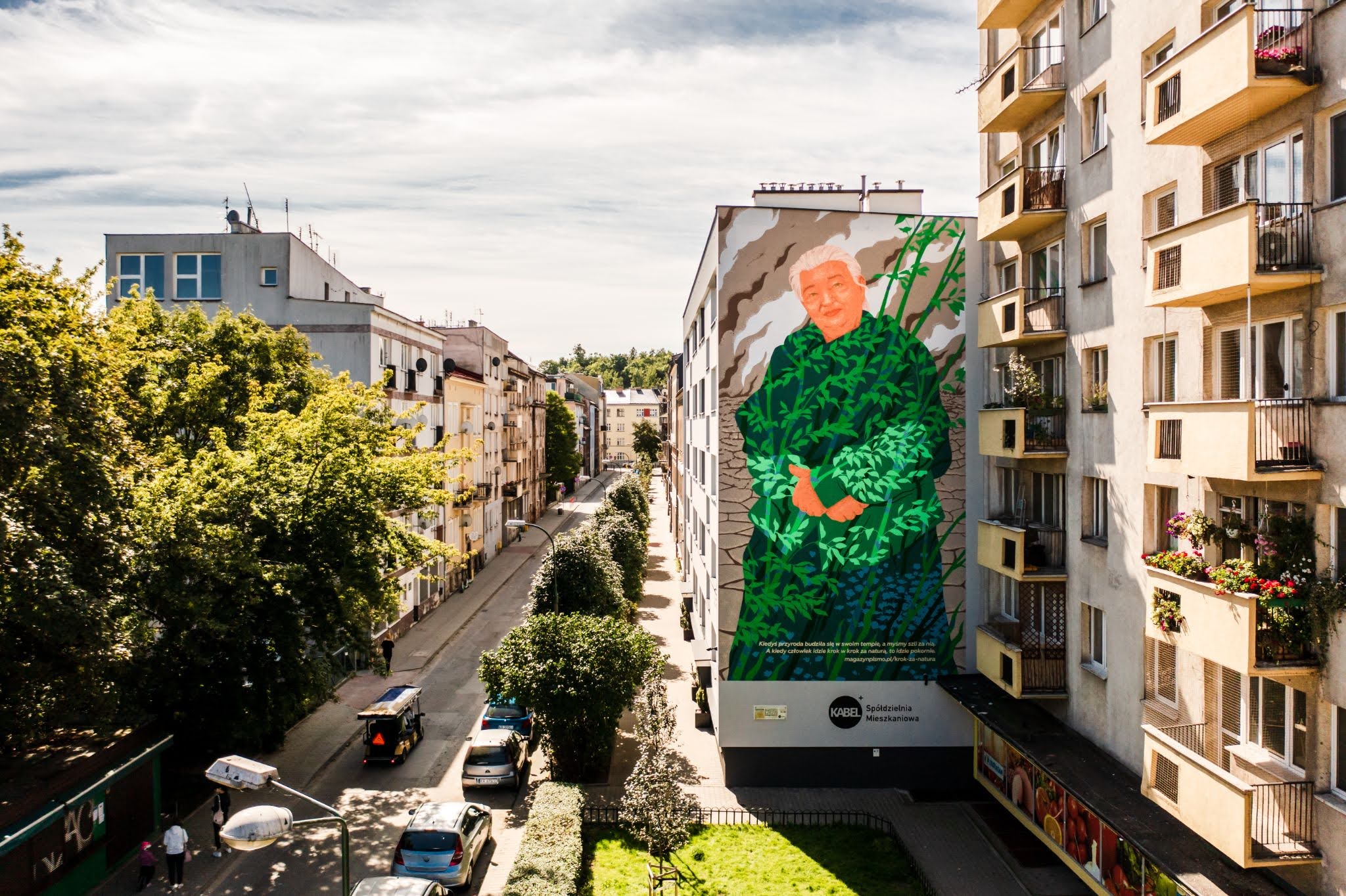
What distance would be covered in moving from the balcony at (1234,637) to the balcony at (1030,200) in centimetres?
835

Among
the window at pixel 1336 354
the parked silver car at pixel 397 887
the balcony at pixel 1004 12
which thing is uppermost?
the balcony at pixel 1004 12

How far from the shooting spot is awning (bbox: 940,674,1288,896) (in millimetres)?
12766

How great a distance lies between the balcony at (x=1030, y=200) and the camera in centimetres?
1852

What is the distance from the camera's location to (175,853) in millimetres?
18547

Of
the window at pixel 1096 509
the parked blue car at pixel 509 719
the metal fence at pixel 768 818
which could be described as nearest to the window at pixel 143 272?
the parked blue car at pixel 509 719

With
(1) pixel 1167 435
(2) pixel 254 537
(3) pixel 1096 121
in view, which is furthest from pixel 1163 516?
(2) pixel 254 537

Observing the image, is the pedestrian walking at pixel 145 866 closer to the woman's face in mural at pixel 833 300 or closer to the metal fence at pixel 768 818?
the metal fence at pixel 768 818

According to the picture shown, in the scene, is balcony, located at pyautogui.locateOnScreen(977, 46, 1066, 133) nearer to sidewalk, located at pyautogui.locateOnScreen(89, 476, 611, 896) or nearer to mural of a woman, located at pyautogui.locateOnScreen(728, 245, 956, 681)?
mural of a woman, located at pyautogui.locateOnScreen(728, 245, 956, 681)

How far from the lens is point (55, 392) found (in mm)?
16984

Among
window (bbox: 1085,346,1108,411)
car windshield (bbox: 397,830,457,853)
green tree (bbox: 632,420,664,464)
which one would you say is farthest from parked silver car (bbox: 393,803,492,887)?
green tree (bbox: 632,420,664,464)

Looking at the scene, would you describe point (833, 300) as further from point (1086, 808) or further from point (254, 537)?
point (254, 537)

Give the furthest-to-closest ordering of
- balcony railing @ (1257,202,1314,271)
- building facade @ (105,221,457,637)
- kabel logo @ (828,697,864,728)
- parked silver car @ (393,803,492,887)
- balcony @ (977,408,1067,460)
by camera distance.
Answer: building facade @ (105,221,457,637) < kabel logo @ (828,697,864,728) < balcony @ (977,408,1067,460) < parked silver car @ (393,803,492,887) < balcony railing @ (1257,202,1314,271)

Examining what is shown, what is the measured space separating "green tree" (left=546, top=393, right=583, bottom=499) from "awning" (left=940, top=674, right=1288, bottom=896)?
70.4 meters

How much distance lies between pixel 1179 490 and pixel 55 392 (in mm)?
19566
